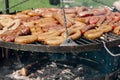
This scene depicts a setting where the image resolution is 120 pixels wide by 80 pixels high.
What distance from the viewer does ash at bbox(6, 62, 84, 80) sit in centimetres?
557

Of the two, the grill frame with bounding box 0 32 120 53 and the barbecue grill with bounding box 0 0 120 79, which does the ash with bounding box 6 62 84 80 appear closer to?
the barbecue grill with bounding box 0 0 120 79

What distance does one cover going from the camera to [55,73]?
5758 mm

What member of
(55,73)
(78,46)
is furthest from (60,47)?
(55,73)

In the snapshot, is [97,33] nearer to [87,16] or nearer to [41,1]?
[87,16]

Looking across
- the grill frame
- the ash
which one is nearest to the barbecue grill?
the grill frame

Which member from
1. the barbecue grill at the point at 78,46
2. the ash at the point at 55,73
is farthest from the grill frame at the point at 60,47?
the ash at the point at 55,73

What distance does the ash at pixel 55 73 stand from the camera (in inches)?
219

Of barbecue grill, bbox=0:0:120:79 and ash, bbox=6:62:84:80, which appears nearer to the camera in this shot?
barbecue grill, bbox=0:0:120:79

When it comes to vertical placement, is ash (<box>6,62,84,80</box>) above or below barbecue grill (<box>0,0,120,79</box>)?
below

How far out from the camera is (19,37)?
175 inches

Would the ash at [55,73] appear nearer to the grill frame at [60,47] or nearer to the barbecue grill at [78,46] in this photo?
the barbecue grill at [78,46]

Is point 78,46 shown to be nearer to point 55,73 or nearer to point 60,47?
point 60,47

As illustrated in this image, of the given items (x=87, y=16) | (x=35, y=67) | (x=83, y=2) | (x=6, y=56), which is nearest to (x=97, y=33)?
(x=87, y=16)

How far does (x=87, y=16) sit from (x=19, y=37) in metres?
1.85
